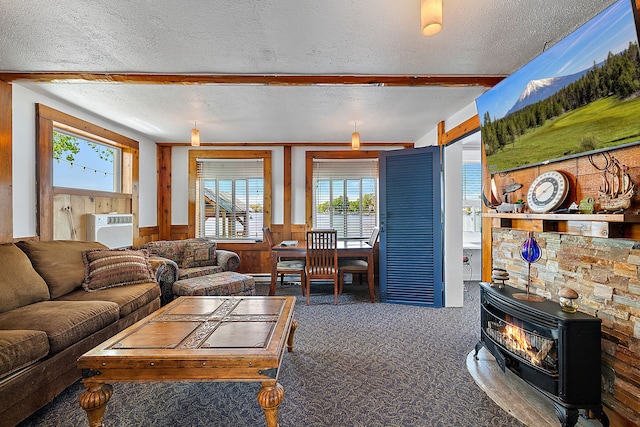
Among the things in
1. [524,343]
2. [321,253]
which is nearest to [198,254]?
[321,253]

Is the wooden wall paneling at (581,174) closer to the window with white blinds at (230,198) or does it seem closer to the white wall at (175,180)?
the white wall at (175,180)

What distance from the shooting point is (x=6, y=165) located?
2584 mm

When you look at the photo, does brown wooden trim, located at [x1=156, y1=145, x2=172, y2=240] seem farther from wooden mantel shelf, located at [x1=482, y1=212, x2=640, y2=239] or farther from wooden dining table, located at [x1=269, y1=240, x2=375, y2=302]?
wooden mantel shelf, located at [x1=482, y1=212, x2=640, y2=239]

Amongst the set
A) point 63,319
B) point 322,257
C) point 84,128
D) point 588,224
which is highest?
point 84,128

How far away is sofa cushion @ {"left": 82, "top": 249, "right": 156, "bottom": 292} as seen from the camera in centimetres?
267

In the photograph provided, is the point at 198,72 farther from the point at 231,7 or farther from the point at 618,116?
the point at 618,116

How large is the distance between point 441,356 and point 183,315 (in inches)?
78.9

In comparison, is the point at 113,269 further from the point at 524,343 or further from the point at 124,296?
the point at 524,343

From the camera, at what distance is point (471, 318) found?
10.8ft

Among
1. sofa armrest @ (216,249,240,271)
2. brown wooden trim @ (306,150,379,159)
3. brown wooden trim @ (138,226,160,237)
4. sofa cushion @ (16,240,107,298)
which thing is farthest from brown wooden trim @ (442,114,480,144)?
brown wooden trim @ (138,226,160,237)

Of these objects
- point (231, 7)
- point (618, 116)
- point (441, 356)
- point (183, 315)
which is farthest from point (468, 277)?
point (231, 7)

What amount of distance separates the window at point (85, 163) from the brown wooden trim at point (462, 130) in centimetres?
433

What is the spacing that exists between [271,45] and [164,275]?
260cm

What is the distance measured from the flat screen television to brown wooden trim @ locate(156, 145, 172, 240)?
15.6 feet
